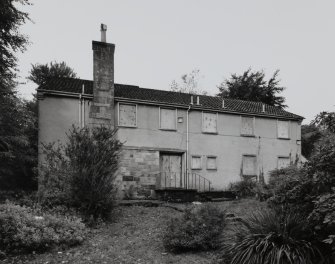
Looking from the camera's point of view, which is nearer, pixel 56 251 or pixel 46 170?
pixel 56 251

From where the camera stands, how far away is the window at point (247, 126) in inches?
914

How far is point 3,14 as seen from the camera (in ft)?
61.7

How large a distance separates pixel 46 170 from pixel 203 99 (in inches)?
531

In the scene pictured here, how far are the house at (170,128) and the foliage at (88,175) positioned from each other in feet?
21.9

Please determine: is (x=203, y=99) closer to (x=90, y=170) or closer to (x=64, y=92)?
(x=64, y=92)

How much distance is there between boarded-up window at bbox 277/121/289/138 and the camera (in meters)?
24.2

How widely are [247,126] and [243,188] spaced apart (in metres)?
4.61

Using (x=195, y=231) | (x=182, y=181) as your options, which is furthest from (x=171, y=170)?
(x=195, y=231)

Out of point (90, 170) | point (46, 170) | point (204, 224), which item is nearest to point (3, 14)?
point (46, 170)

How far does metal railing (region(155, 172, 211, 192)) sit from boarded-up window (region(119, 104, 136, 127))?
3396 mm

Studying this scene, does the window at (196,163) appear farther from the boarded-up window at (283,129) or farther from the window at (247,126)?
the boarded-up window at (283,129)

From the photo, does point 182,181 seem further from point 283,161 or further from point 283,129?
point 283,129

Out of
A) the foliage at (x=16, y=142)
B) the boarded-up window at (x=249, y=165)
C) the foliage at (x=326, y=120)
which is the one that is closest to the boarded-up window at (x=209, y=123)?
the boarded-up window at (x=249, y=165)

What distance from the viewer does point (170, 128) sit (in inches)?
834
